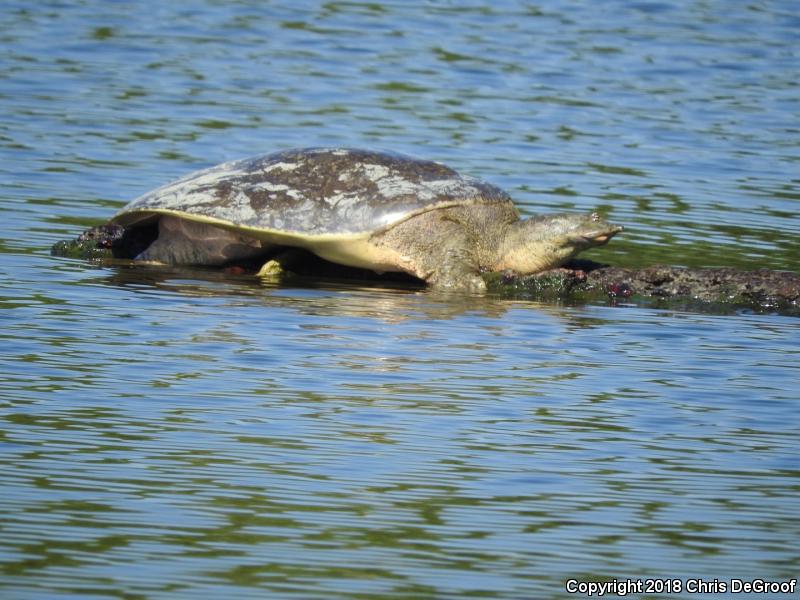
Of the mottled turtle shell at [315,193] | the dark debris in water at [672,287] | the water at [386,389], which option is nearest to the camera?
the water at [386,389]

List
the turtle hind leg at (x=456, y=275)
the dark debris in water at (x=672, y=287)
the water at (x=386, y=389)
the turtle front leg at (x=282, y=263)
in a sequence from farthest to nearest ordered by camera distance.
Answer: the turtle front leg at (x=282, y=263) → the turtle hind leg at (x=456, y=275) → the dark debris in water at (x=672, y=287) → the water at (x=386, y=389)

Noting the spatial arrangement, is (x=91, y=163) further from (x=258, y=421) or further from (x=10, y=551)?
(x=10, y=551)

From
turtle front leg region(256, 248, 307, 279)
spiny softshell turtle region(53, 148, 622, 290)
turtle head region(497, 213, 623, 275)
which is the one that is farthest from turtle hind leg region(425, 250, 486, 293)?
turtle front leg region(256, 248, 307, 279)

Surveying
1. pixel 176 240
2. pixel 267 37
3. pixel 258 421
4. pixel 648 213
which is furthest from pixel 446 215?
pixel 267 37

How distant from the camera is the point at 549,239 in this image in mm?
8859

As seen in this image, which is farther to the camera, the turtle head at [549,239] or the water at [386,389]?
the turtle head at [549,239]

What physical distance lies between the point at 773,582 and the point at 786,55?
14.2 metres

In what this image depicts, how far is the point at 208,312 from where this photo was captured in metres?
7.81

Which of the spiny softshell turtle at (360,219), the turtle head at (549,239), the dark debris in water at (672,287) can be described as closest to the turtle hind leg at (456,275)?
the spiny softshell turtle at (360,219)

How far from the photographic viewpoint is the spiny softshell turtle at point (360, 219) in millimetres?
8727

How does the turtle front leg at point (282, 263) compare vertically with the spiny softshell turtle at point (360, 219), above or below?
below

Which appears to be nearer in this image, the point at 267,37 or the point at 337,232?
the point at 337,232

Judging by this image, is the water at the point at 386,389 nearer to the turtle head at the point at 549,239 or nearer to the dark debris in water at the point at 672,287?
the dark debris in water at the point at 672,287

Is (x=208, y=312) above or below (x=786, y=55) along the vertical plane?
below
